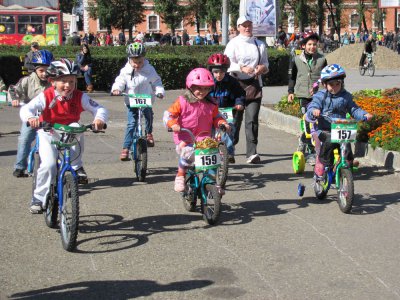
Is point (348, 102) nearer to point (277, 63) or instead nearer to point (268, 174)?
point (268, 174)

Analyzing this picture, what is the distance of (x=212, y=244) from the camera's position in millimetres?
7418

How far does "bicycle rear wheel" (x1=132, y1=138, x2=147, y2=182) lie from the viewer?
10586 mm

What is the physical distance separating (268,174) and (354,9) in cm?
8650

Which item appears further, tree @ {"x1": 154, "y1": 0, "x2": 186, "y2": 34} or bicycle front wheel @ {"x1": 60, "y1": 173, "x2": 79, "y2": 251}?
tree @ {"x1": 154, "y1": 0, "x2": 186, "y2": 34}

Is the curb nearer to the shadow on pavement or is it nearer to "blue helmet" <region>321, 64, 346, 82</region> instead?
"blue helmet" <region>321, 64, 346, 82</region>

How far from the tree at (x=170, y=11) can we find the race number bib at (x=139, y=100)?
215 feet

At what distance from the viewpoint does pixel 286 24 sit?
81.2m

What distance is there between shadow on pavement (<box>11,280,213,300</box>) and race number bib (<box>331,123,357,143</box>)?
298 cm

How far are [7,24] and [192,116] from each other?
39878 mm

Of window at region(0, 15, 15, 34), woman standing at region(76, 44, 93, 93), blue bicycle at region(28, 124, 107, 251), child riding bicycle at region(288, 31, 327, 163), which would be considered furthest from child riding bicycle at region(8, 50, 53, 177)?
window at region(0, 15, 15, 34)

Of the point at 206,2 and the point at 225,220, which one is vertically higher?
the point at 206,2

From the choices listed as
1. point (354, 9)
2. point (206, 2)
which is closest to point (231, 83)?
point (206, 2)

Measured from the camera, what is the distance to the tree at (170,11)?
75312mm

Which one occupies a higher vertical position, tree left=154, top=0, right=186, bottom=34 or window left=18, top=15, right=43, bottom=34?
tree left=154, top=0, right=186, bottom=34
